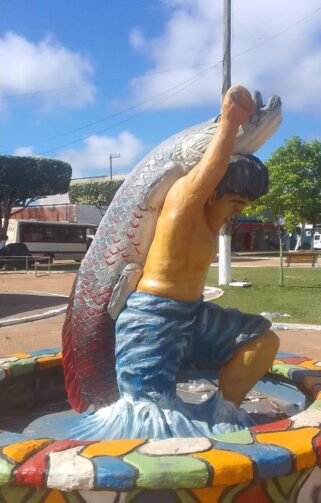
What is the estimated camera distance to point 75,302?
3.35 metres

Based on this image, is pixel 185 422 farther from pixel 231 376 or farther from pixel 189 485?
pixel 189 485

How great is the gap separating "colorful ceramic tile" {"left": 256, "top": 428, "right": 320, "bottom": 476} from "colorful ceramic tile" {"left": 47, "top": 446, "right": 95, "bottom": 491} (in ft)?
2.57

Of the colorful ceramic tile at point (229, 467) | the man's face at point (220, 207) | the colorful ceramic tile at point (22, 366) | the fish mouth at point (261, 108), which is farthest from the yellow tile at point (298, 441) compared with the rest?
the colorful ceramic tile at point (22, 366)

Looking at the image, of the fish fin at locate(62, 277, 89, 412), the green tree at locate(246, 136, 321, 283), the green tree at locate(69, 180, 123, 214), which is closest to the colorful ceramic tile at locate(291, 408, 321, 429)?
the fish fin at locate(62, 277, 89, 412)

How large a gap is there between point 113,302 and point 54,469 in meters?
1.14

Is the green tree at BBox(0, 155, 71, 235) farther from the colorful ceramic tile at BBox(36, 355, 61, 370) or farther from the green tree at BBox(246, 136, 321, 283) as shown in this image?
the colorful ceramic tile at BBox(36, 355, 61, 370)

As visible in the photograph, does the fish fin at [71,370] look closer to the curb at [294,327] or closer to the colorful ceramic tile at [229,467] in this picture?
the colorful ceramic tile at [229,467]

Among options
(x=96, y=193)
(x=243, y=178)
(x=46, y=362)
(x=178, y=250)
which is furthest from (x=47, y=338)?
(x=96, y=193)

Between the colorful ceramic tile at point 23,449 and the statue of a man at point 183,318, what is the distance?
2.03 feet

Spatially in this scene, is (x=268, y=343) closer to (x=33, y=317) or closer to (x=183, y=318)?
(x=183, y=318)

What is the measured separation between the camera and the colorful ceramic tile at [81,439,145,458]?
2297 mm

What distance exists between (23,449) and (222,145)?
1.79 m

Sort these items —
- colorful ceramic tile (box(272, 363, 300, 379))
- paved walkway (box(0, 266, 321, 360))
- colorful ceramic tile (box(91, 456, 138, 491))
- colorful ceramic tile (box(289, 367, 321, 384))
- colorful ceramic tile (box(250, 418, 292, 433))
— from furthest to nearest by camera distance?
paved walkway (box(0, 266, 321, 360)) → colorful ceramic tile (box(272, 363, 300, 379)) → colorful ceramic tile (box(289, 367, 321, 384)) → colorful ceramic tile (box(250, 418, 292, 433)) → colorful ceramic tile (box(91, 456, 138, 491))

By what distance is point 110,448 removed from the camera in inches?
92.7
